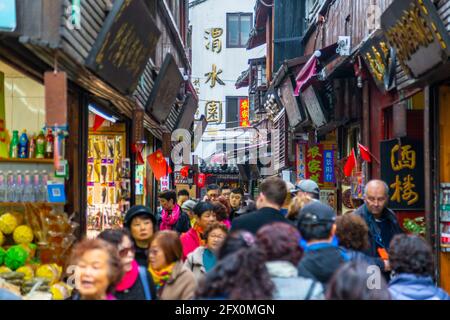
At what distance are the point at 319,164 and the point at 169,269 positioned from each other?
14790 millimetres

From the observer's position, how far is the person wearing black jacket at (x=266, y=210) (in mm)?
6227

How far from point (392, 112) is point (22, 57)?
25.3ft

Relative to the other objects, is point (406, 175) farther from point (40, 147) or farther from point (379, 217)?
point (40, 147)

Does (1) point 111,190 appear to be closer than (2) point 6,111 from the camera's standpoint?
No

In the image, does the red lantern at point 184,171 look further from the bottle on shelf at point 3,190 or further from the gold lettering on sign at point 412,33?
the bottle on shelf at point 3,190

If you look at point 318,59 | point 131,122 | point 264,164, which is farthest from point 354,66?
point 264,164

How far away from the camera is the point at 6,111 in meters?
9.19

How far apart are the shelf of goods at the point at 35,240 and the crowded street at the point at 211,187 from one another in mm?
19

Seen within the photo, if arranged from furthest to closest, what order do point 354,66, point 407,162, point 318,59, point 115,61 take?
point 318,59 < point 354,66 < point 407,162 < point 115,61

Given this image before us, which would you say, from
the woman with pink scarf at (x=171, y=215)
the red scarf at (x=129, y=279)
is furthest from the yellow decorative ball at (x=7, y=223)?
the woman with pink scarf at (x=171, y=215)

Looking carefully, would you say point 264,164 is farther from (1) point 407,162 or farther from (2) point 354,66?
(1) point 407,162

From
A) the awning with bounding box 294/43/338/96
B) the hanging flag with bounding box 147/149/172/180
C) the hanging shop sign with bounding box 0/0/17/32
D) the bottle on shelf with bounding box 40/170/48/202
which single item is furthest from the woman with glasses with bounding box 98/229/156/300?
the awning with bounding box 294/43/338/96

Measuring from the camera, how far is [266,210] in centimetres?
638

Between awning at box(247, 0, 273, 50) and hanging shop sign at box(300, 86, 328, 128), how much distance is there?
11478 millimetres
